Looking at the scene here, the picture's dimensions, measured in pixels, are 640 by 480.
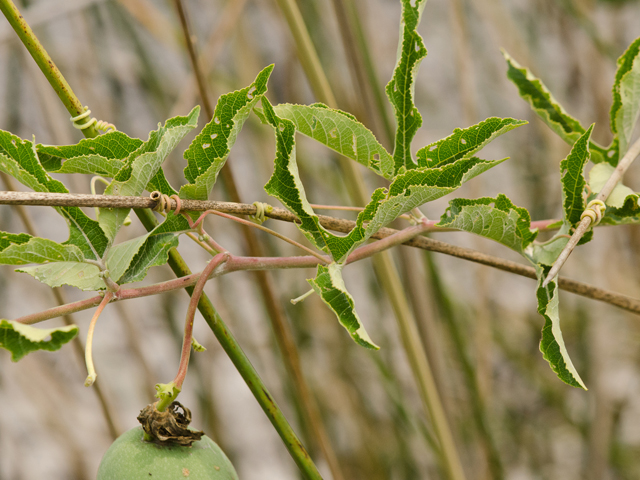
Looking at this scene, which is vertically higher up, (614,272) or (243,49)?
(243,49)

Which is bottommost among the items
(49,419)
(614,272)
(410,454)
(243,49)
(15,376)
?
(410,454)

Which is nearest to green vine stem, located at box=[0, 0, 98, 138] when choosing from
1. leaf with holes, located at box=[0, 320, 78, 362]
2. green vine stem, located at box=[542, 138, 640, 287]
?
leaf with holes, located at box=[0, 320, 78, 362]

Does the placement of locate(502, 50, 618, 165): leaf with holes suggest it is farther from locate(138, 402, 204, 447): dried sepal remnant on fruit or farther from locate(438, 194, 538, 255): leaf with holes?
locate(138, 402, 204, 447): dried sepal remnant on fruit

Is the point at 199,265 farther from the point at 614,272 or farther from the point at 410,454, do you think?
the point at 614,272

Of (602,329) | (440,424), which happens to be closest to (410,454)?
(602,329)

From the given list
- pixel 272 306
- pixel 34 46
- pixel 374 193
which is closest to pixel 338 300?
pixel 374 193

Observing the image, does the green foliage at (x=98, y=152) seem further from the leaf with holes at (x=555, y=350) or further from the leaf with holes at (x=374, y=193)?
the leaf with holes at (x=555, y=350)

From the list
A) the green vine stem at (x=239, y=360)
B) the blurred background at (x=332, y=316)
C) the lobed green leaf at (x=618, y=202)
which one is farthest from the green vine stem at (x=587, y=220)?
the blurred background at (x=332, y=316)
